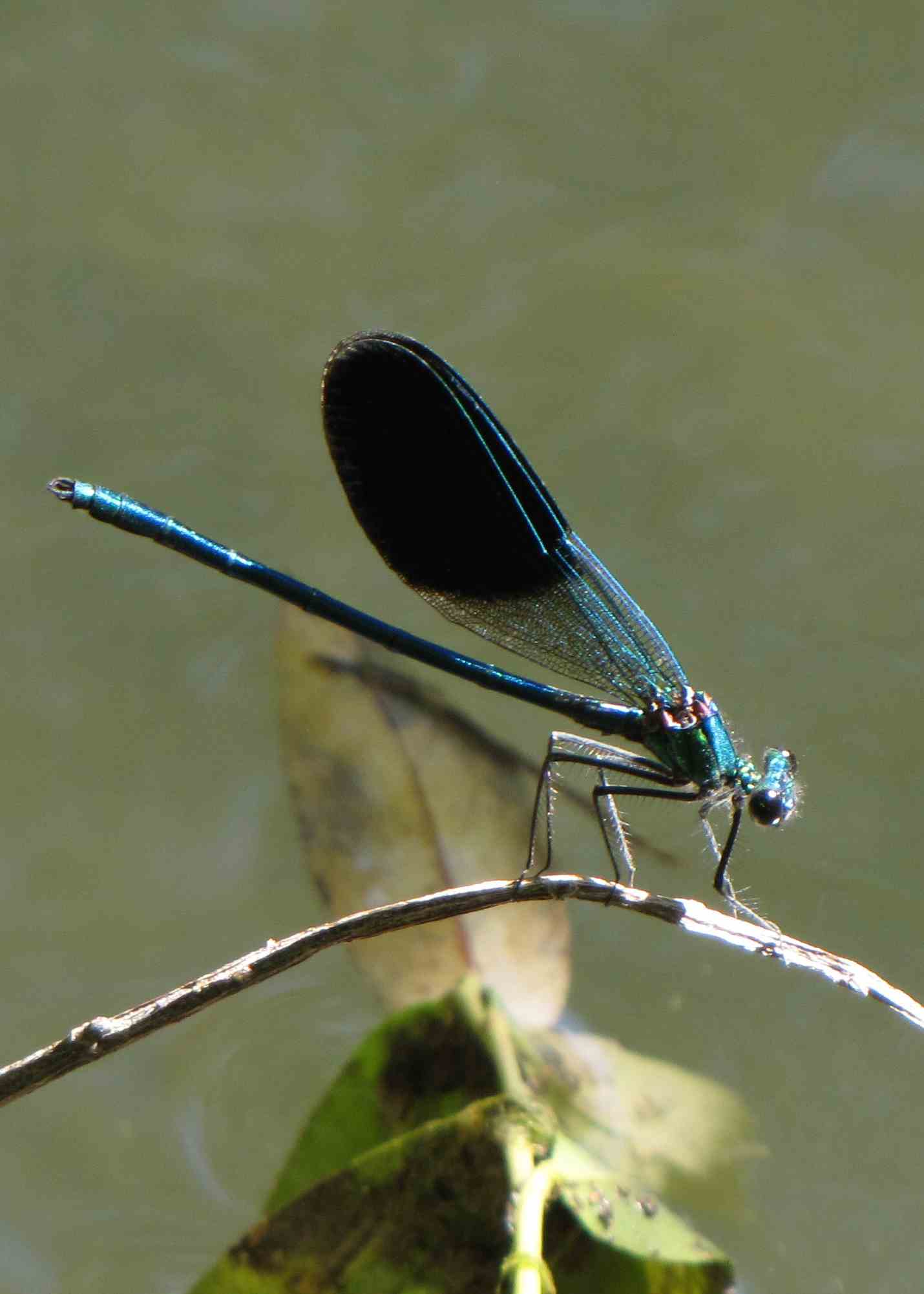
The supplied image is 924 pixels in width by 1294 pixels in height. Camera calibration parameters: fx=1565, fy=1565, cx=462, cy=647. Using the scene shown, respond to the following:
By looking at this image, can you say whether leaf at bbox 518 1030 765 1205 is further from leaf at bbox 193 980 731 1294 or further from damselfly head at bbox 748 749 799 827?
damselfly head at bbox 748 749 799 827

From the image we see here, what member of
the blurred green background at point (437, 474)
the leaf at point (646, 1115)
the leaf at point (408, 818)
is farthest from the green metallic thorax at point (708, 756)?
the blurred green background at point (437, 474)

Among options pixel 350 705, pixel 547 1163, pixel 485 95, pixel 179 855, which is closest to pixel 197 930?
pixel 179 855

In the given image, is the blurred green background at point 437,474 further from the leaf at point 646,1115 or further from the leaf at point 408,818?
the leaf at point 408,818

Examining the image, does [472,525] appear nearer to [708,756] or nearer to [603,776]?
[603,776]

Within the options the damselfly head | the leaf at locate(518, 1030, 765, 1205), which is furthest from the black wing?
the leaf at locate(518, 1030, 765, 1205)

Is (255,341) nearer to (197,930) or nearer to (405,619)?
(405,619)

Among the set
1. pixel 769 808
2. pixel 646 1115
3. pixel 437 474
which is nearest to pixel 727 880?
pixel 769 808
